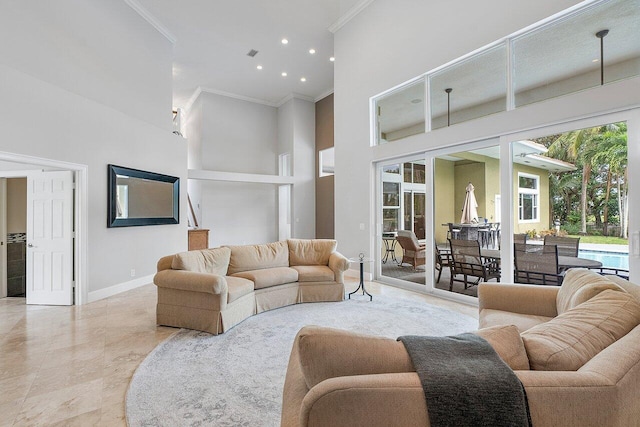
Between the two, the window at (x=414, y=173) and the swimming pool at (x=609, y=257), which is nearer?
the swimming pool at (x=609, y=257)

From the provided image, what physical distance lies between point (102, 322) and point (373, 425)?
13.3 ft

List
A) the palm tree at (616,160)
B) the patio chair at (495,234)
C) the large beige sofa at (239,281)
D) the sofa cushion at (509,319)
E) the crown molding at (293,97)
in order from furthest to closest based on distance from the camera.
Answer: the crown molding at (293,97) → the patio chair at (495,234) → the large beige sofa at (239,281) → the palm tree at (616,160) → the sofa cushion at (509,319)

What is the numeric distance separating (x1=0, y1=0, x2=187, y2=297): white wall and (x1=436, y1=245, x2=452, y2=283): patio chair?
199 inches

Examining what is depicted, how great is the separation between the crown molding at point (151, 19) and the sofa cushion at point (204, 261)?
473cm

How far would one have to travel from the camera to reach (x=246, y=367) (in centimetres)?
266

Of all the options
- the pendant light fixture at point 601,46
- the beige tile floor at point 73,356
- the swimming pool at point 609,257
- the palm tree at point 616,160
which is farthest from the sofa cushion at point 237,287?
the pendant light fixture at point 601,46

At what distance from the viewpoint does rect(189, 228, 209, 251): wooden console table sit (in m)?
7.88

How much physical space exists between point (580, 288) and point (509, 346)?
4.40ft

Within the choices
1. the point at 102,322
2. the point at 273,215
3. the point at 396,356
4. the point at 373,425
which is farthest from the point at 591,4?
the point at 273,215

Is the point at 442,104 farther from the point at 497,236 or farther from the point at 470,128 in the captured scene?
the point at 497,236

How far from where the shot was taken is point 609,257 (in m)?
3.42

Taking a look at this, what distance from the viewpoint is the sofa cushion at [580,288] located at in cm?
181

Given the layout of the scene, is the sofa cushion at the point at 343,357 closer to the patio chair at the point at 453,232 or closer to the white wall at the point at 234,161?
the patio chair at the point at 453,232

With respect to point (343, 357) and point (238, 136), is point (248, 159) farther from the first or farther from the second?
point (343, 357)
